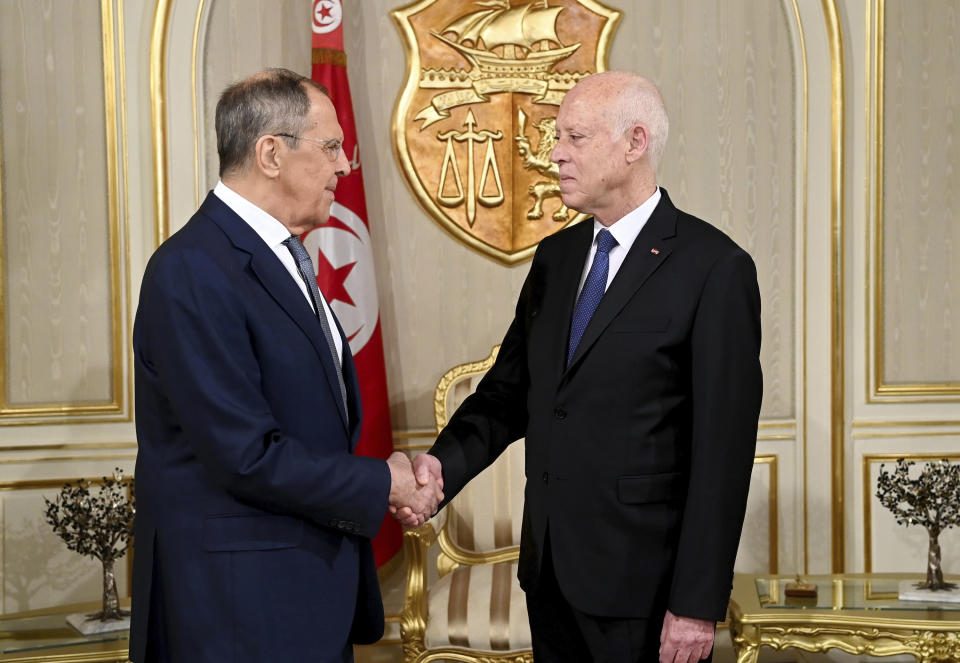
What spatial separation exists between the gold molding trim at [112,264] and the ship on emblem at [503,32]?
127 centimetres

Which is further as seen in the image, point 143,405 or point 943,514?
point 943,514

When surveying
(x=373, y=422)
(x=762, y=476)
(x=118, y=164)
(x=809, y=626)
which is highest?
(x=118, y=164)

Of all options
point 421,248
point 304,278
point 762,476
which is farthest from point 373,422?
point 304,278

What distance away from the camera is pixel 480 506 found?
3.75 m

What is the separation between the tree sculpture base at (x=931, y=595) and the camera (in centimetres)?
324

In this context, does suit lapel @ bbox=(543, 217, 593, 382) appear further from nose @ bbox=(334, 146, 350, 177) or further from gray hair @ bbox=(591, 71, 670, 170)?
nose @ bbox=(334, 146, 350, 177)

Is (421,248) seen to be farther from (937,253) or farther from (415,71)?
(937,253)

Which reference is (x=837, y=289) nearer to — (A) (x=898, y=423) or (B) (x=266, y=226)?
(A) (x=898, y=423)

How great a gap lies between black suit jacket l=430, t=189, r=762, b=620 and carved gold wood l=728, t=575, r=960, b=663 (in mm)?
1278

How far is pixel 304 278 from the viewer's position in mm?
2023

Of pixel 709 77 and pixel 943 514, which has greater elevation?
pixel 709 77

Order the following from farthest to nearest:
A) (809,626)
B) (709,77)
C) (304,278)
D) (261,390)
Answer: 1. (709,77)
2. (809,626)
3. (304,278)
4. (261,390)

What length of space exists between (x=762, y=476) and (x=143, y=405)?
2912 mm

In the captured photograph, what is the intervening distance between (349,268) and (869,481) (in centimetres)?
225
